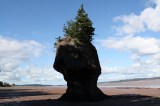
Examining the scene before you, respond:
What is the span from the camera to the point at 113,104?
3834 centimetres

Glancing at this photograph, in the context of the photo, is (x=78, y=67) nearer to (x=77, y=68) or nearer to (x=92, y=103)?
(x=77, y=68)

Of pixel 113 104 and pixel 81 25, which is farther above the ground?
pixel 81 25

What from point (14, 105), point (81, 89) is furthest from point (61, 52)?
point (14, 105)

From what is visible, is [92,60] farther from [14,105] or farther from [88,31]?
[14,105]

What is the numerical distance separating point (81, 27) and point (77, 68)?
744 centimetres

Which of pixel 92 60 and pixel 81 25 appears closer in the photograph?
pixel 92 60

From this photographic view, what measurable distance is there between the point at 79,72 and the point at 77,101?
308 centimetres

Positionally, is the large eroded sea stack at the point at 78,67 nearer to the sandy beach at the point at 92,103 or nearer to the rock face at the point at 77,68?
the rock face at the point at 77,68

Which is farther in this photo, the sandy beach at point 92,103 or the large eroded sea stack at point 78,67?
the large eroded sea stack at point 78,67

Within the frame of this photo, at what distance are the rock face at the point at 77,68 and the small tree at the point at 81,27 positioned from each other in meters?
3.42

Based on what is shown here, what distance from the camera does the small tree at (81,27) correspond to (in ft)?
157

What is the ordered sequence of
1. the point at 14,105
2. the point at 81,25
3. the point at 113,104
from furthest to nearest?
1. the point at 81,25
2. the point at 14,105
3. the point at 113,104

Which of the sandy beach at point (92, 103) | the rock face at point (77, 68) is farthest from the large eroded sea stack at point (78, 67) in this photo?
the sandy beach at point (92, 103)

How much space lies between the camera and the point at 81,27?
48344mm
